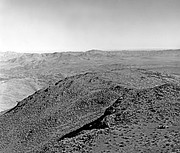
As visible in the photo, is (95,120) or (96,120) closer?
(96,120)

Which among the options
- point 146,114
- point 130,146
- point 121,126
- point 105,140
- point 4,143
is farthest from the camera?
point 4,143

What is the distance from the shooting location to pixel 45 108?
1303 inches

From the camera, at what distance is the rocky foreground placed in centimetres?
1557

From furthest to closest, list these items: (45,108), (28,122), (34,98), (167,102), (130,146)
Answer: (34,98) < (45,108) < (28,122) < (167,102) < (130,146)

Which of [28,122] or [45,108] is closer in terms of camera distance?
[28,122]

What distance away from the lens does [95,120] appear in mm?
23594

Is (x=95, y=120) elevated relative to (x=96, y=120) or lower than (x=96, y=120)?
lower

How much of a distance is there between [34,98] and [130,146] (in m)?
23.9

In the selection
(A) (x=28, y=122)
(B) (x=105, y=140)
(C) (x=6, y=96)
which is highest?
(B) (x=105, y=140)

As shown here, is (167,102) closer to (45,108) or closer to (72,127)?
(72,127)

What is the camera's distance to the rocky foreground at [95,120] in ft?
51.1

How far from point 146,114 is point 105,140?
4.77 meters

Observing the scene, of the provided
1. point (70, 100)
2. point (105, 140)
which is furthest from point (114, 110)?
point (70, 100)

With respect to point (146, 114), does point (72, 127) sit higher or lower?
lower
